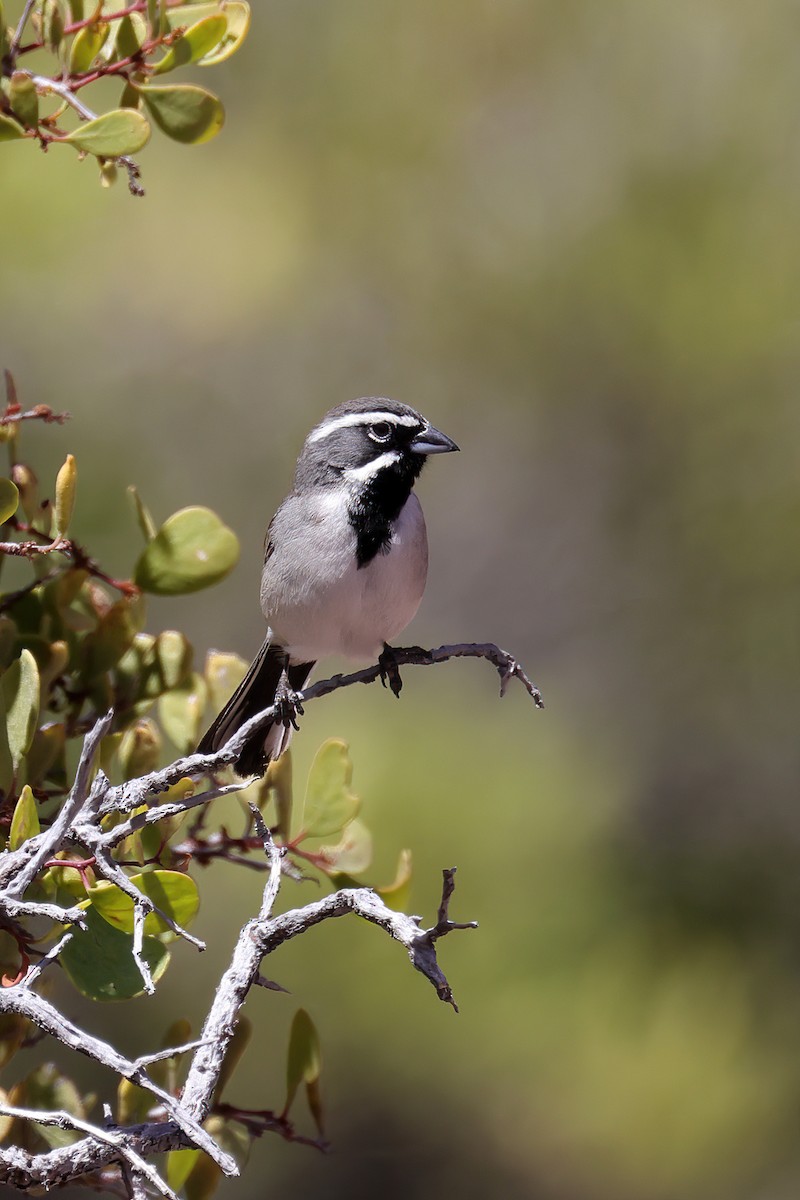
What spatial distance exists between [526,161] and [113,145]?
3418 millimetres

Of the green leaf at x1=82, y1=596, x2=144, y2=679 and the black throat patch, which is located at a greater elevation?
the black throat patch

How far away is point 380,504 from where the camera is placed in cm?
294

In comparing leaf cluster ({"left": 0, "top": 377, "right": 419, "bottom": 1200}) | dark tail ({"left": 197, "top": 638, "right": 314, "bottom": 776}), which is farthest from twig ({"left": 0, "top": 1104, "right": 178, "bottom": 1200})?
dark tail ({"left": 197, "top": 638, "right": 314, "bottom": 776})

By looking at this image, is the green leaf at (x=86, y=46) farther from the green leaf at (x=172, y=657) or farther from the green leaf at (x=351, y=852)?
the green leaf at (x=351, y=852)

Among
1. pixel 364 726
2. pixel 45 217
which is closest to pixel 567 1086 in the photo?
pixel 364 726

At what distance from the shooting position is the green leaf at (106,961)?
1651mm

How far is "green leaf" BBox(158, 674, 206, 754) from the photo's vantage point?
7.38ft

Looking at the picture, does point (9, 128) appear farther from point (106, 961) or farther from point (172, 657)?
point (106, 961)

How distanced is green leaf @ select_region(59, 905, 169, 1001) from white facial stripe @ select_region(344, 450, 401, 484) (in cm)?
148

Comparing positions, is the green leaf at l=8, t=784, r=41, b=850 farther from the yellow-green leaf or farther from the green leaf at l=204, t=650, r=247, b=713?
the green leaf at l=204, t=650, r=247, b=713

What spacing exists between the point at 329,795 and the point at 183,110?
41.1 inches

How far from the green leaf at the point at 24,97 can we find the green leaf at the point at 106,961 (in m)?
1.04

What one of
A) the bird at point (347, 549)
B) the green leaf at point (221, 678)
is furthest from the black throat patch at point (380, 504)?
the green leaf at point (221, 678)

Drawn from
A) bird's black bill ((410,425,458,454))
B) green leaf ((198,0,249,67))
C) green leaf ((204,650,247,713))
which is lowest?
green leaf ((204,650,247,713))
